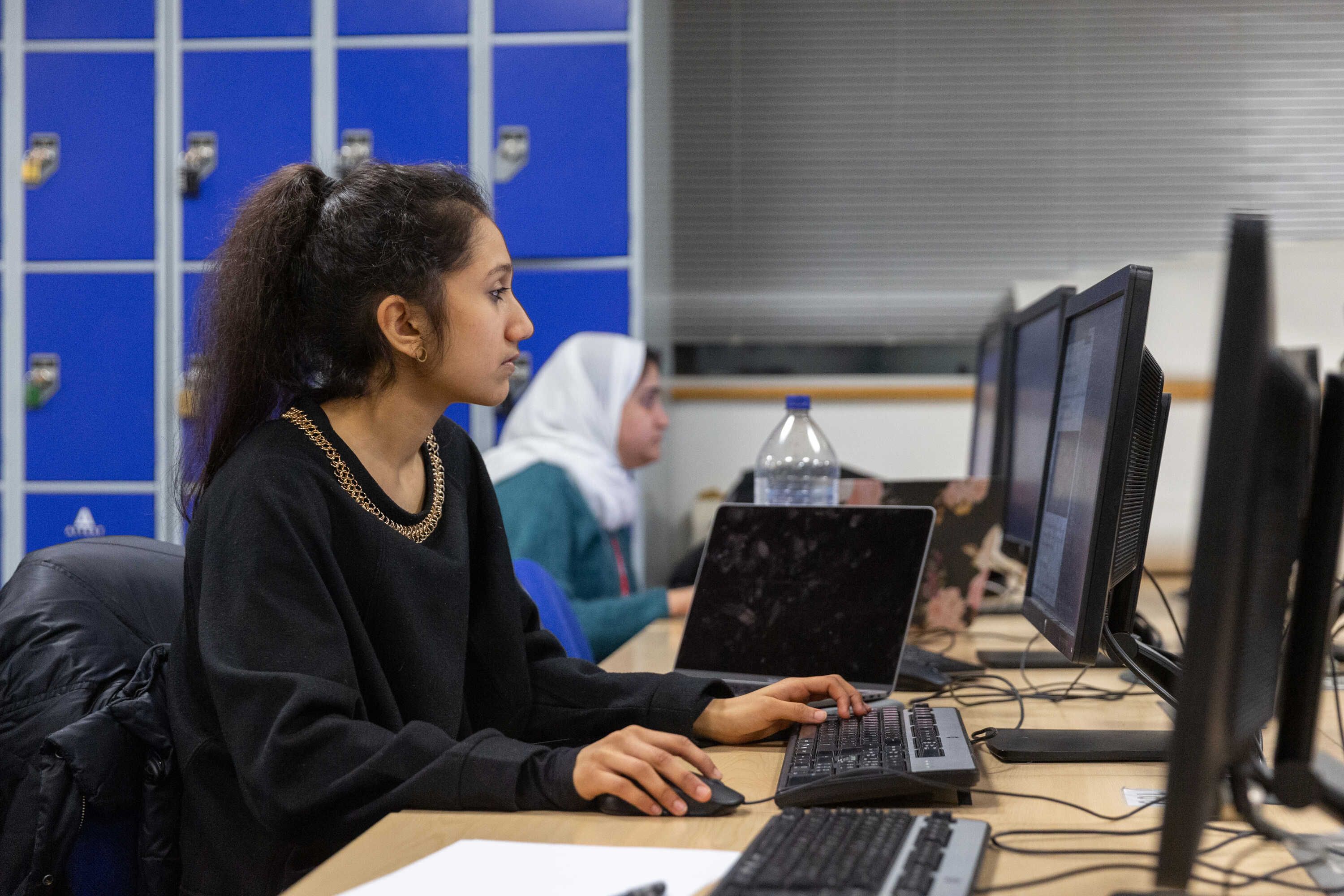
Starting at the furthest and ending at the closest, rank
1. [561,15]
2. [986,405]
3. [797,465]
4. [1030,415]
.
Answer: [561,15] < [986,405] < [797,465] < [1030,415]

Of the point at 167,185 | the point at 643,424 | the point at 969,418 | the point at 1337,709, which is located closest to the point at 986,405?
the point at 643,424

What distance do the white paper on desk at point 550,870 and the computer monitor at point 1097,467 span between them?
434 millimetres

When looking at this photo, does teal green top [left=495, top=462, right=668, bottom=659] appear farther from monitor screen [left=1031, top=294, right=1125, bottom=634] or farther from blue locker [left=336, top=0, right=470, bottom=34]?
blue locker [left=336, top=0, right=470, bottom=34]

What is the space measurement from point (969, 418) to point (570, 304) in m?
1.28

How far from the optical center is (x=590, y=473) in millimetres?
2648

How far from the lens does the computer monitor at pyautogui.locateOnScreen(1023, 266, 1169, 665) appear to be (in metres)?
1.03

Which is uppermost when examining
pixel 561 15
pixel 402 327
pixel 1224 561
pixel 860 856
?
pixel 561 15

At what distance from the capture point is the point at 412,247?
123cm

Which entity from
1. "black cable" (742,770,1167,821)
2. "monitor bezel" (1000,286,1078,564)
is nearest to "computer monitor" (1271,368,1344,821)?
"black cable" (742,770,1167,821)

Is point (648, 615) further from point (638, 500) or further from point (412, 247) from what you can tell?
point (412, 247)

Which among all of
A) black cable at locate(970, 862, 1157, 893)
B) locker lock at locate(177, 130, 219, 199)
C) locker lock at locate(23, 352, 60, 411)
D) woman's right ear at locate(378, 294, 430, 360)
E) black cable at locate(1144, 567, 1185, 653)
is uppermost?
locker lock at locate(177, 130, 219, 199)

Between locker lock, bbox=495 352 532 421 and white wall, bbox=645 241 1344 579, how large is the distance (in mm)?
441

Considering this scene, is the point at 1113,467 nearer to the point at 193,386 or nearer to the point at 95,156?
the point at 193,386

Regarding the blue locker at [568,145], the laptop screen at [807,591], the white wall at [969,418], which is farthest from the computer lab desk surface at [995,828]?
the blue locker at [568,145]
